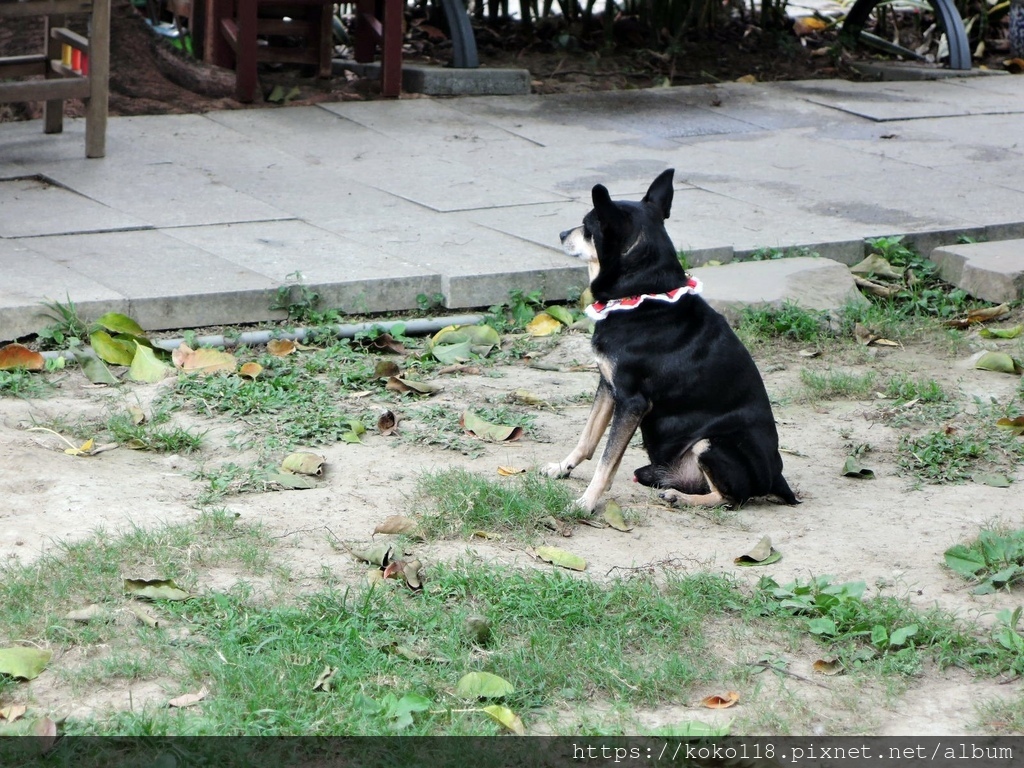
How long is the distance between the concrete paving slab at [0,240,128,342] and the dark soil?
3343 mm

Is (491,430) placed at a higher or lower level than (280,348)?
lower

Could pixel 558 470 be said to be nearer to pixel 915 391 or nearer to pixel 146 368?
pixel 915 391

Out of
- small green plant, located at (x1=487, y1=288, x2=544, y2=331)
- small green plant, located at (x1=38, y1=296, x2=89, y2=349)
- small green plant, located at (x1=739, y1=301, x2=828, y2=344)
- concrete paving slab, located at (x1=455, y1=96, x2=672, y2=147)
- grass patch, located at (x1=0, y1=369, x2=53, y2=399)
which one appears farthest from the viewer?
concrete paving slab, located at (x1=455, y1=96, x2=672, y2=147)

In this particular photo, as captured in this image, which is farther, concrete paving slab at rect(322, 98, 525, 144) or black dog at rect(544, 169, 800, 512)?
concrete paving slab at rect(322, 98, 525, 144)

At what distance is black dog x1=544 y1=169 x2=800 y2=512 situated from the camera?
4270 millimetres

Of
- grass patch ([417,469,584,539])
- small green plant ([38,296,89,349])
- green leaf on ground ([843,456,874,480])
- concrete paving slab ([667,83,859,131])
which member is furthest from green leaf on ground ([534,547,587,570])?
concrete paving slab ([667,83,859,131])

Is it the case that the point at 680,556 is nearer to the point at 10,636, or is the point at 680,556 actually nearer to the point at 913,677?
the point at 913,677

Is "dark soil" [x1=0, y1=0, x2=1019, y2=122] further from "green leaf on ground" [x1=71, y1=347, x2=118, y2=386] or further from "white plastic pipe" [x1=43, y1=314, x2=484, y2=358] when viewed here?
"green leaf on ground" [x1=71, y1=347, x2=118, y2=386]

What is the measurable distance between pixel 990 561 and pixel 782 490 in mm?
769

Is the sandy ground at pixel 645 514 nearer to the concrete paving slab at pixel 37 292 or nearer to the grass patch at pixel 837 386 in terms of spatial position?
the grass patch at pixel 837 386

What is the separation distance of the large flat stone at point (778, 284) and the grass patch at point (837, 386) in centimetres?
65

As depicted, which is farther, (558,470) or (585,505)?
(558,470)

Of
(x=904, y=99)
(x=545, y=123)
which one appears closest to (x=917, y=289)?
(x=545, y=123)

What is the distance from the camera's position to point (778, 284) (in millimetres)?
6113
